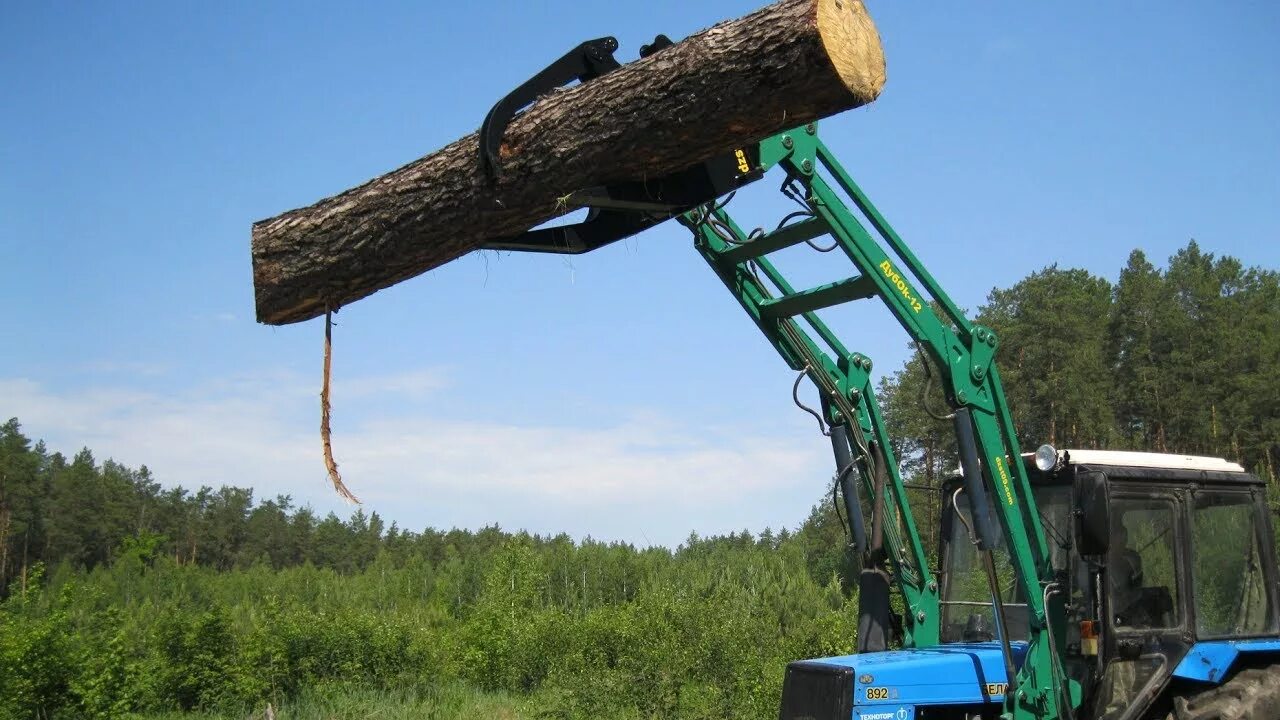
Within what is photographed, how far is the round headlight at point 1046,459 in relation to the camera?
5.67 metres

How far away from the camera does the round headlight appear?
18.6 feet

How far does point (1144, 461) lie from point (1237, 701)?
1.28 m

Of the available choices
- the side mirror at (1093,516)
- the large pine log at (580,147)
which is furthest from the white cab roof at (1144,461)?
the large pine log at (580,147)

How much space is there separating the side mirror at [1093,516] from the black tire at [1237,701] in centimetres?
113

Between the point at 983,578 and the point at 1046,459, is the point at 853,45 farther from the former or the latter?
the point at 983,578

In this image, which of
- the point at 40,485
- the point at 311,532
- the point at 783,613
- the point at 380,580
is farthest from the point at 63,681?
the point at 311,532

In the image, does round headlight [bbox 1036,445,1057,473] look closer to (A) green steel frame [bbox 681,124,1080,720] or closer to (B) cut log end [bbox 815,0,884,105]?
(A) green steel frame [bbox 681,124,1080,720]

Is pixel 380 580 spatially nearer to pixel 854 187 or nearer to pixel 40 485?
pixel 40 485

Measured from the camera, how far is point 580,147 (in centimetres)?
462

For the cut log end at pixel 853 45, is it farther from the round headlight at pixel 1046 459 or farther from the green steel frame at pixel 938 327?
the round headlight at pixel 1046 459

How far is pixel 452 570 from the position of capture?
43281 mm

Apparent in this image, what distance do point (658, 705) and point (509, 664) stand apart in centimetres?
833

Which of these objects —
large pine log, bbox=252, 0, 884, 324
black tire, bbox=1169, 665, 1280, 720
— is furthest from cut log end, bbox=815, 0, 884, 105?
black tire, bbox=1169, 665, 1280, 720

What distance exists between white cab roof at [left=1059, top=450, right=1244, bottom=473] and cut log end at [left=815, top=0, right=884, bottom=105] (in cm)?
246
